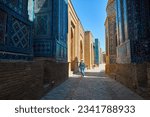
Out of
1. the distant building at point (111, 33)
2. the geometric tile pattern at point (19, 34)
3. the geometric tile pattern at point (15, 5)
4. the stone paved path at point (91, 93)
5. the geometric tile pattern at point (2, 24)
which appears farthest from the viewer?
the distant building at point (111, 33)

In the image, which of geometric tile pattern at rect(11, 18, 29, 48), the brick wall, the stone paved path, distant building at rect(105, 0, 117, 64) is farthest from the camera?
distant building at rect(105, 0, 117, 64)

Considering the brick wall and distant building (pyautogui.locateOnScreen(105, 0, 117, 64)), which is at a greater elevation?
distant building (pyautogui.locateOnScreen(105, 0, 117, 64))

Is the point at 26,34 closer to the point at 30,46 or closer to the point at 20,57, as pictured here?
the point at 30,46

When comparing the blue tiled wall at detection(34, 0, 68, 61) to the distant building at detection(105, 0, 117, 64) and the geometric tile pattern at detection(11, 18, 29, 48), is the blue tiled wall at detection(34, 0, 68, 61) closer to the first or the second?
the geometric tile pattern at detection(11, 18, 29, 48)

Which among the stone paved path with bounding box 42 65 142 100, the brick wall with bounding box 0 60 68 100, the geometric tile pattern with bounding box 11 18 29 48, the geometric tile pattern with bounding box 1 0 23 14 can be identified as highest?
the geometric tile pattern with bounding box 1 0 23 14

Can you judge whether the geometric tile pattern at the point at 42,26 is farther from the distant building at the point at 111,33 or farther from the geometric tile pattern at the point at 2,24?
the distant building at the point at 111,33

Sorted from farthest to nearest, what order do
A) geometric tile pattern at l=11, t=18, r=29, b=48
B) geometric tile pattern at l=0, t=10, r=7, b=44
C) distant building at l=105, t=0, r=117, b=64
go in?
distant building at l=105, t=0, r=117, b=64 → geometric tile pattern at l=11, t=18, r=29, b=48 → geometric tile pattern at l=0, t=10, r=7, b=44

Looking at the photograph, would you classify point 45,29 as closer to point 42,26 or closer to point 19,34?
point 42,26

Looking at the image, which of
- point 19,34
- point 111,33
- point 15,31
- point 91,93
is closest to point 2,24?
point 15,31

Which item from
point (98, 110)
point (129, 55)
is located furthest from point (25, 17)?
point (129, 55)

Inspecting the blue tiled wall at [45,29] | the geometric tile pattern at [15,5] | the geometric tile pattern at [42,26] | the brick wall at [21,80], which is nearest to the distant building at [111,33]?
the blue tiled wall at [45,29]

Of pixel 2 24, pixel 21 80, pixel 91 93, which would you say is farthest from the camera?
pixel 91 93

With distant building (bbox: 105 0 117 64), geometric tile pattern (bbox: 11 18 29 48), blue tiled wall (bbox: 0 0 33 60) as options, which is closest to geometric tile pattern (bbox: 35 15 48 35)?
blue tiled wall (bbox: 0 0 33 60)

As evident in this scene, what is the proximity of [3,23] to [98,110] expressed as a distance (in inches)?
110
